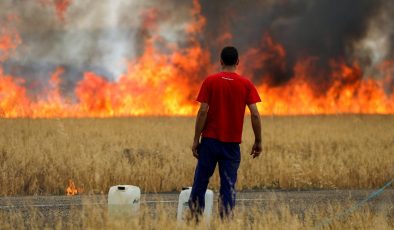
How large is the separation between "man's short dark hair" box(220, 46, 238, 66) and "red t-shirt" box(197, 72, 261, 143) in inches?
5.5

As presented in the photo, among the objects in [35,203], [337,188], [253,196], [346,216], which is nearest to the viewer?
[346,216]

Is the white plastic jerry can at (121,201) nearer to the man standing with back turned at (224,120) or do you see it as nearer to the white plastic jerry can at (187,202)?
the white plastic jerry can at (187,202)

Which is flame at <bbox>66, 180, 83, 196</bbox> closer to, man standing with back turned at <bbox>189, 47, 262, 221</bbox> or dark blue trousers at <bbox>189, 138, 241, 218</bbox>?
dark blue trousers at <bbox>189, 138, 241, 218</bbox>

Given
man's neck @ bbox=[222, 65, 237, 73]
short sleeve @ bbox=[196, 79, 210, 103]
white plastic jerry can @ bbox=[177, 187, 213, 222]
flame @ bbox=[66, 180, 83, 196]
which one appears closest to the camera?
short sleeve @ bbox=[196, 79, 210, 103]

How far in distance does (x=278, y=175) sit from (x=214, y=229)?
8.11 m

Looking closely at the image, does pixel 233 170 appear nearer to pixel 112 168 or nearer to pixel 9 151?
pixel 112 168

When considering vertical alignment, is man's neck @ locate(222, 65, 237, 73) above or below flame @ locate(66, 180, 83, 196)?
above

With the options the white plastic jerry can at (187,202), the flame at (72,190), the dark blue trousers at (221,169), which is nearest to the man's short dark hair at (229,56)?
the dark blue trousers at (221,169)

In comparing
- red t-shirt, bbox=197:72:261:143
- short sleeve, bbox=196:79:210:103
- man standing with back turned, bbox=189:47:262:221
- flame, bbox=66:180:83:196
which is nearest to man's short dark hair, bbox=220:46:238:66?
man standing with back turned, bbox=189:47:262:221

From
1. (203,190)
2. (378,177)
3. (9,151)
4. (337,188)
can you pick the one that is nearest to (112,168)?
(9,151)

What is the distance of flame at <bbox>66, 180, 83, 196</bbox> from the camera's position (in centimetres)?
1429

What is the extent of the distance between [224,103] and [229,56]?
583 mm

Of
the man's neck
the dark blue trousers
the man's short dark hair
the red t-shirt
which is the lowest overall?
the dark blue trousers

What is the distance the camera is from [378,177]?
1594 centimetres
